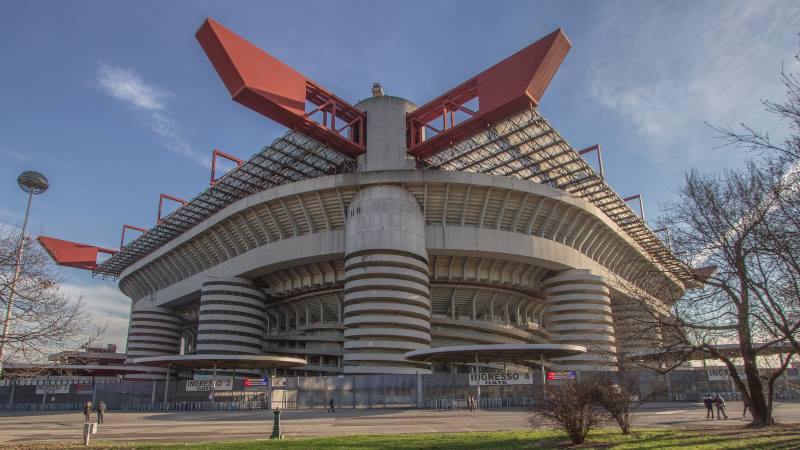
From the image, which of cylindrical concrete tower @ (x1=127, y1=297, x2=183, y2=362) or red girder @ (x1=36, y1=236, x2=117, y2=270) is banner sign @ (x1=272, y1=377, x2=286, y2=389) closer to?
cylindrical concrete tower @ (x1=127, y1=297, x2=183, y2=362)

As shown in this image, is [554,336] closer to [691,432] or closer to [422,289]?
[422,289]

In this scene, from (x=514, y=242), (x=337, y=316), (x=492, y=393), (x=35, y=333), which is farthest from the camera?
(x=337, y=316)

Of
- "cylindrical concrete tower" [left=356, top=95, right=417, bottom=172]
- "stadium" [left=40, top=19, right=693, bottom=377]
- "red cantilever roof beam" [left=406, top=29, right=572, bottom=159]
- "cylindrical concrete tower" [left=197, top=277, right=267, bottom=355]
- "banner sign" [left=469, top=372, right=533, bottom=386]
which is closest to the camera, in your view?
"banner sign" [left=469, top=372, right=533, bottom=386]

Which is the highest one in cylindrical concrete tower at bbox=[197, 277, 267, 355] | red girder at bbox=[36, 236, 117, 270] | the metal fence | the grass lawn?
red girder at bbox=[36, 236, 117, 270]

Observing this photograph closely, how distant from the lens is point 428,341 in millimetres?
52375

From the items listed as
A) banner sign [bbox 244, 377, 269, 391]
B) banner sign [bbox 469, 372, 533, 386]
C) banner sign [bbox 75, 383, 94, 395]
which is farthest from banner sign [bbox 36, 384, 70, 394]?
banner sign [bbox 469, 372, 533, 386]

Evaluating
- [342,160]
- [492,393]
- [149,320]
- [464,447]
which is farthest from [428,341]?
[149,320]

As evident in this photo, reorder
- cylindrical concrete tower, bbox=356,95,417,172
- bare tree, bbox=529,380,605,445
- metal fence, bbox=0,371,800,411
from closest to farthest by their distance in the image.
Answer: bare tree, bbox=529,380,605,445 → metal fence, bbox=0,371,800,411 → cylindrical concrete tower, bbox=356,95,417,172

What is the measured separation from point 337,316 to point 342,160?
19.2m

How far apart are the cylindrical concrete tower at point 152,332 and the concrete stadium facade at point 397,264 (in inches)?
469

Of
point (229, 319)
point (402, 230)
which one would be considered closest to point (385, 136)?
point (402, 230)

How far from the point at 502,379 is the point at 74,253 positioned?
263 feet

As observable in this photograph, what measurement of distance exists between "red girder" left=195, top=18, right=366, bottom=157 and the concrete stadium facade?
6579mm

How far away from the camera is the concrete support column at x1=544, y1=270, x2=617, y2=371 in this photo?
196 ft
